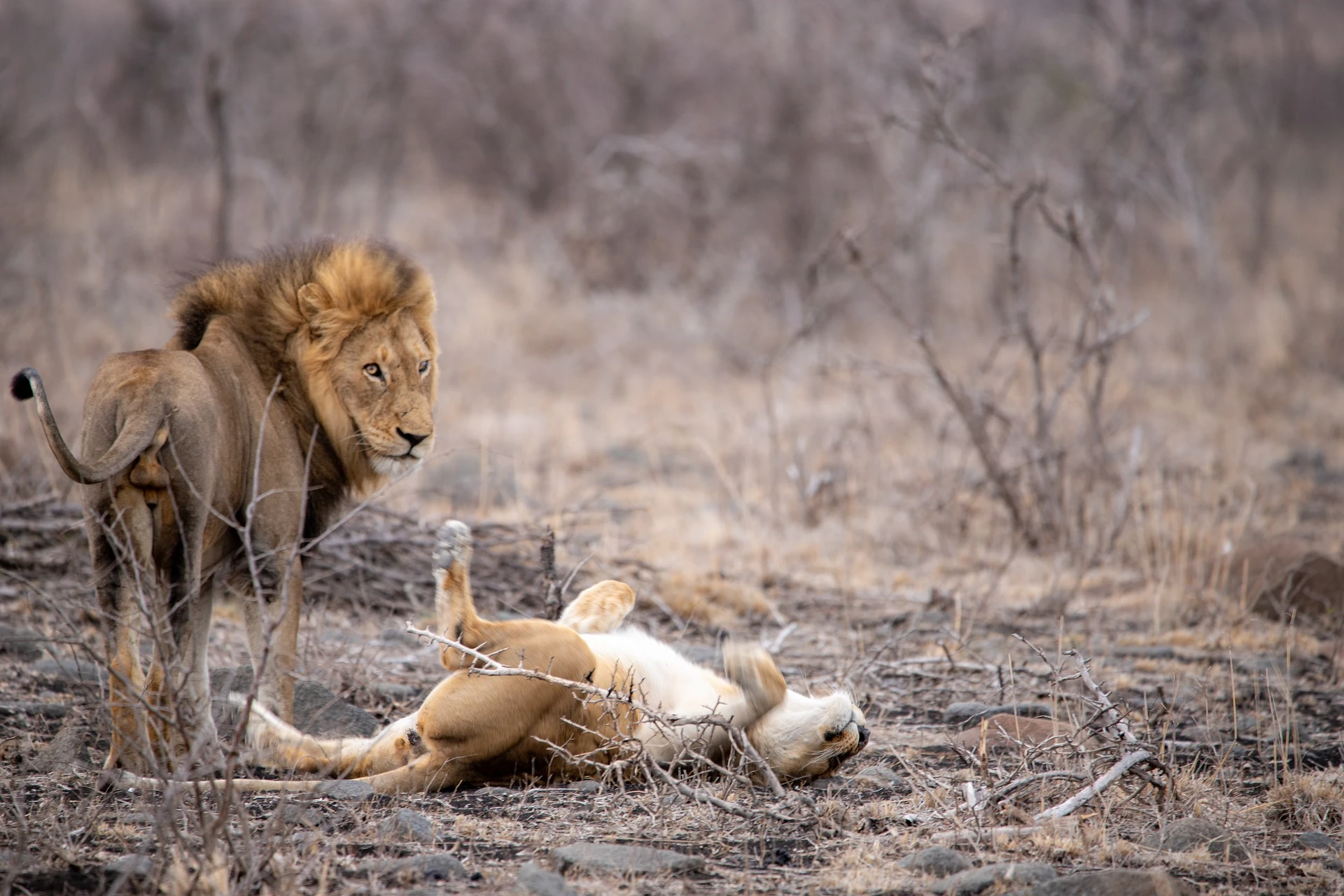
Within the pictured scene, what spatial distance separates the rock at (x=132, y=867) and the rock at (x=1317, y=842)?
2759 millimetres

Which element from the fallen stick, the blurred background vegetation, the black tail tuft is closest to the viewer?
the black tail tuft

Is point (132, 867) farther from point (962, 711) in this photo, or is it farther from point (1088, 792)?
point (962, 711)

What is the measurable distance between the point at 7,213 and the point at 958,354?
29.3 feet

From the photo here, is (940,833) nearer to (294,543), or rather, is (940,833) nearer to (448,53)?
(294,543)

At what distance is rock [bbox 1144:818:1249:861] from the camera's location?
3150 millimetres

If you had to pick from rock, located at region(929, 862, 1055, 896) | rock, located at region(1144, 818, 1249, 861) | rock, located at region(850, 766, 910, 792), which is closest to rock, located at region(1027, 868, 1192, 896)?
rock, located at region(929, 862, 1055, 896)

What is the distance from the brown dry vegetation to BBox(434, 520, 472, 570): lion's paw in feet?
2.13

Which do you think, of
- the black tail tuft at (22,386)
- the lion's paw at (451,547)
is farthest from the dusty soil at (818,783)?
the lion's paw at (451,547)

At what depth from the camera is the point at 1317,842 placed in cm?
328

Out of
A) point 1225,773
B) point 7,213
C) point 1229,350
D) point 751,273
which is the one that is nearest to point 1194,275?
point 1229,350

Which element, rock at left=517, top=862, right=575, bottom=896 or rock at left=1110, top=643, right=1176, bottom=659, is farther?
rock at left=1110, top=643, right=1176, bottom=659

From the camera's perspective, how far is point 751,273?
1338 centimetres

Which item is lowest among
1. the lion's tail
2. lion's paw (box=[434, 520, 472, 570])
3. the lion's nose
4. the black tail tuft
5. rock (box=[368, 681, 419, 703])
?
rock (box=[368, 681, 419, 703])

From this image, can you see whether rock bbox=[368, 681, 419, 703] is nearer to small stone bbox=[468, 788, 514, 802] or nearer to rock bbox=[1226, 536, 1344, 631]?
small stone bbox=[468, 788, 514, 802]
